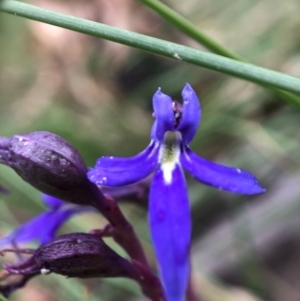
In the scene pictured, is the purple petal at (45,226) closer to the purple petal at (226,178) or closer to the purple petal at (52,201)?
the purple petal at (52,201)

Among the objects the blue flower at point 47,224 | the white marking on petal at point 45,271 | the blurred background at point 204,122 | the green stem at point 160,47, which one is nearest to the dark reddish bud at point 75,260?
the white marking on petal at point 45,271

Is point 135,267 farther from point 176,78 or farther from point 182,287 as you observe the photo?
point 176,78

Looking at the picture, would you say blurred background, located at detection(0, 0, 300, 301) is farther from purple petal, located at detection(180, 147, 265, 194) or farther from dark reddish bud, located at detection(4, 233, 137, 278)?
purple petal, located at detection(180, 147, 265, 194)

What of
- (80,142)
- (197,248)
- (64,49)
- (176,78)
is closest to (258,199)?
(197,248)

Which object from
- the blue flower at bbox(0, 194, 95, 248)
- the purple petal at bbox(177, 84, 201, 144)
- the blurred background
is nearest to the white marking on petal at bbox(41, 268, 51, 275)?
the blue flower at bbox(0, 194, 95, 248)

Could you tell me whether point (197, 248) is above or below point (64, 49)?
below

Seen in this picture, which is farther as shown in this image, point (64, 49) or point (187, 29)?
point (64, 49)
